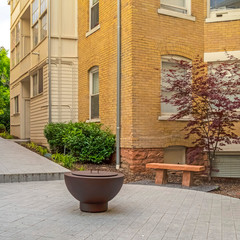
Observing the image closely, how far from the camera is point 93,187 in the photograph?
6176 mm

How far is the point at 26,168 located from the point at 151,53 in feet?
16.9

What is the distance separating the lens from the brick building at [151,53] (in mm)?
11875

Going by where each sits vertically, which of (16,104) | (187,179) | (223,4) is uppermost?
(223,4)

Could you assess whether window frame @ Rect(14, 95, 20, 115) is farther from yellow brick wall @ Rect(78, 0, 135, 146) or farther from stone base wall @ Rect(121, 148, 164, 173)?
stone base wall @ Rect(121, 148, 164, 173)

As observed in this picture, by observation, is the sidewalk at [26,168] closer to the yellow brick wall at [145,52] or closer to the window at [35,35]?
the yellow brick wall at [145,52]

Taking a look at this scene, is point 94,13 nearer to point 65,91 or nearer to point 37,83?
point 65,91

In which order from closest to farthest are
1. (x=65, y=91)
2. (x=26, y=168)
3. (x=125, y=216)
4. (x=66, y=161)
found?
1. (x=125, y=216)
2. (x=26, y=168)
3. (x=66, y=161)
4. (x=65, y=91)

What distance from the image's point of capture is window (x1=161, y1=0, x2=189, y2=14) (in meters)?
12.8

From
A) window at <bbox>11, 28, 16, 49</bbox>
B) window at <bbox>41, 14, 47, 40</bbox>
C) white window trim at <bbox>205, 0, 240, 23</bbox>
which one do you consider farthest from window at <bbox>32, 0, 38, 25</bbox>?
white window trim at <bbox>205, 0, 240, 23</bbox>

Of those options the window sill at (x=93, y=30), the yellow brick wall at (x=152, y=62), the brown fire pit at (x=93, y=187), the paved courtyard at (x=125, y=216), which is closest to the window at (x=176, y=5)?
the yellow brick wall at (x=152, y=62)

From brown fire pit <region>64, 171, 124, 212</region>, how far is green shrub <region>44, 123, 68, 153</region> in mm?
7691

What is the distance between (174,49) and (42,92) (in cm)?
697

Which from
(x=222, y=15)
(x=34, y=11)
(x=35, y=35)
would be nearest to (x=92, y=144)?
(x=222, y=15)

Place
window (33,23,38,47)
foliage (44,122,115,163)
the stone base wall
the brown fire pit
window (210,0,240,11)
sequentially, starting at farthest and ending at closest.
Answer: window (33,23,38,47), window (210,0,240,11), foliage (44,122,115,163), the stone base wall, the brown fire pit
